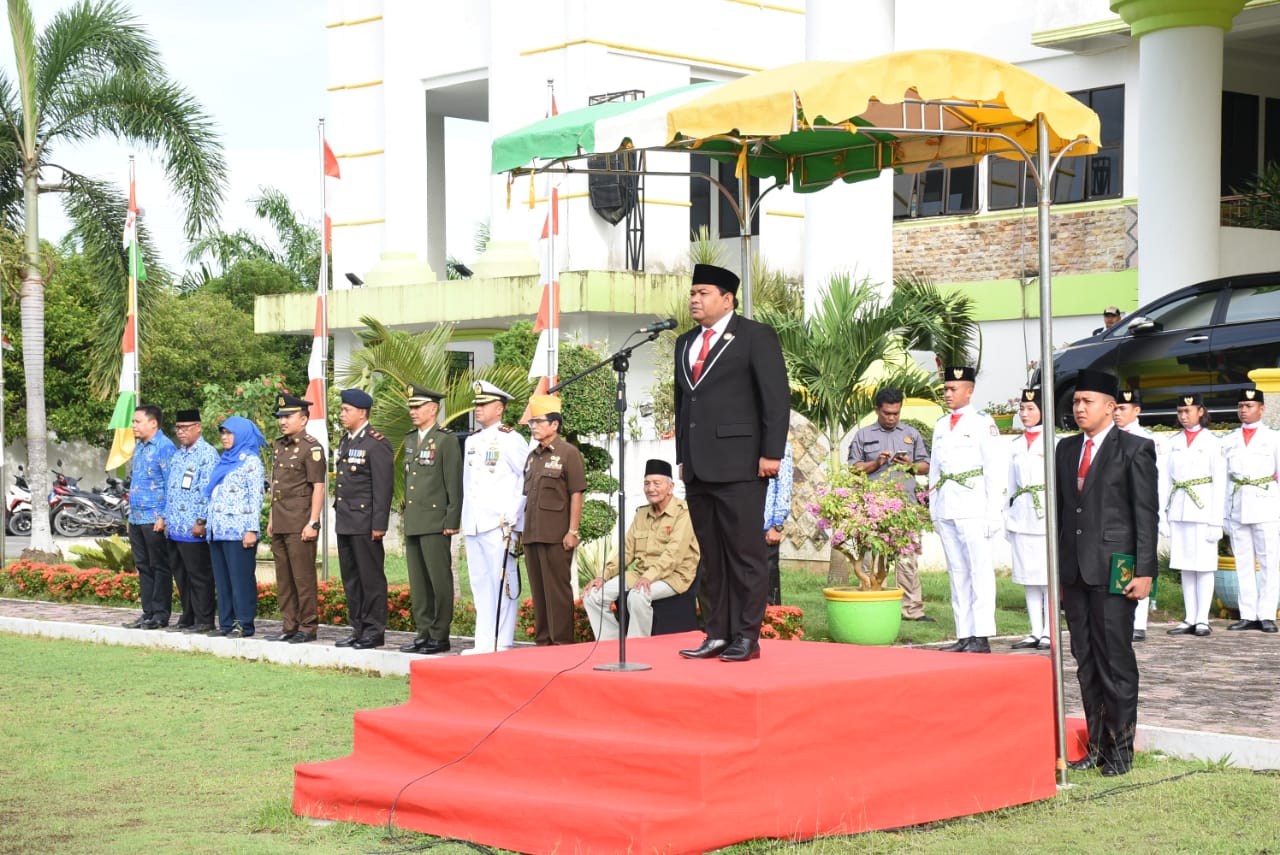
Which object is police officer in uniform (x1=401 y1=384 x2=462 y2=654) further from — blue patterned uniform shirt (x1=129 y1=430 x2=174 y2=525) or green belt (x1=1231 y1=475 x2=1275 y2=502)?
green belt (x1=1231 y1=475 x2=1275 y2=502)

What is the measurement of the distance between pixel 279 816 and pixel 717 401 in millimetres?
2727

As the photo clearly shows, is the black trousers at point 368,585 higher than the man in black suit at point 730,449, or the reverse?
the man in black suit at point 730,449

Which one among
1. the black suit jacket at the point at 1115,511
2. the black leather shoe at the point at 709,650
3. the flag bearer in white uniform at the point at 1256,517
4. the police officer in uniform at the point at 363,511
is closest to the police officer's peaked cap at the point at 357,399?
the police officer in uniform at the point at 363,511

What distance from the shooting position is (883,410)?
13109 mm

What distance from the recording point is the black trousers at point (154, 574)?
14601 millimetres

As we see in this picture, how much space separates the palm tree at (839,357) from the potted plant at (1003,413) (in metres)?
2.81

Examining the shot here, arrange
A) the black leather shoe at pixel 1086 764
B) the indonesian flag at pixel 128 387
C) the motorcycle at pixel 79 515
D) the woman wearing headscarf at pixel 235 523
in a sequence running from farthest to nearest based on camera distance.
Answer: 1. the motorcycle at pixel 79 515
2. the indonesian flag at pixel 128 387
3. the woman wearing headscarf at pixel 235 523
4. the black leather shoe at pixel 1086 764

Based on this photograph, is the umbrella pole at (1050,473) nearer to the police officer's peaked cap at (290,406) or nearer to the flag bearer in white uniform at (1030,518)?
the flag bearer in white uniform at (1030,518)

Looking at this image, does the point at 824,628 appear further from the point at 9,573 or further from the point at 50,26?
the point at 50,26

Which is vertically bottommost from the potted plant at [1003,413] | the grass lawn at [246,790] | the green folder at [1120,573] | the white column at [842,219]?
the grass lawn at [246,790]

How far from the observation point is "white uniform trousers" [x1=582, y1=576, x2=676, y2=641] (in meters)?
10.1

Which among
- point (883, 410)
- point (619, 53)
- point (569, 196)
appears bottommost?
point (883, 410)

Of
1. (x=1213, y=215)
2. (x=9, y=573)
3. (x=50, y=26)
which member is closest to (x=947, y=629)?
(x=1213, y=215)

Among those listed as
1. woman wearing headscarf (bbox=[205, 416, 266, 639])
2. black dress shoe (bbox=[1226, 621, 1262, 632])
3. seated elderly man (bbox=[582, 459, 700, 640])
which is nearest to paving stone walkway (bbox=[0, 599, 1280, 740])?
black dress shoe (bbox=[1226, 621, 1262, 632])
